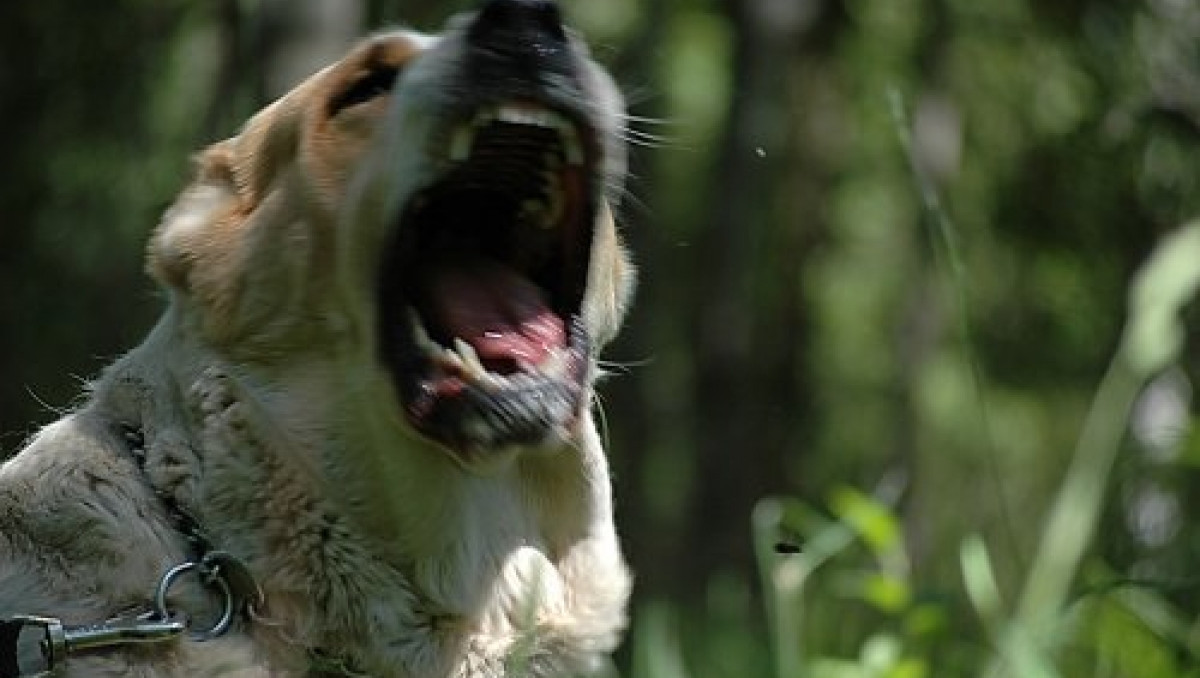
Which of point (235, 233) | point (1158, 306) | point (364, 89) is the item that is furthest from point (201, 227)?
point (1158, 306)

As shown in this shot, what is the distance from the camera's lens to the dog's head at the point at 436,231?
4566 millimetres

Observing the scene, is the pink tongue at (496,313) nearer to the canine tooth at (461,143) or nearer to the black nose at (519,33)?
the canine tooth at (461,143)

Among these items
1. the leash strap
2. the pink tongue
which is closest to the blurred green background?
the pink tongue

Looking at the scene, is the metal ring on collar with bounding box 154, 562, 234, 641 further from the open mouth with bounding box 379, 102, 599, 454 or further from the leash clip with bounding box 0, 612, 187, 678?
the open mouth with bounding box 379, 102, 599, 454

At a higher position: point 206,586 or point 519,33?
point 519,33

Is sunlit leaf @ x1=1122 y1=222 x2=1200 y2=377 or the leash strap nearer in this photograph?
sunlit leaf @ x1=1122 y1=222 x2=1200 y2=377

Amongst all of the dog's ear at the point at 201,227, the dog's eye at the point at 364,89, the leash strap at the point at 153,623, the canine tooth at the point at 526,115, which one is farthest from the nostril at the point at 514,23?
the leash strap at the point at 153,623

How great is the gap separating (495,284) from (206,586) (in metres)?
0.83

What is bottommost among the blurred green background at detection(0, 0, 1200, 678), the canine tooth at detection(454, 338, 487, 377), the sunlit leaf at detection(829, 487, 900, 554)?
the blurred green background at detection(0, 0, 1200, 678)

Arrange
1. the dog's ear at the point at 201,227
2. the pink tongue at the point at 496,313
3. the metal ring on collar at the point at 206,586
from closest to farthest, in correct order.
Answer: the metal ring on collar at the point at 206,586
the pink tongue at the point at 496,313
the dog's ear at the point at 201,227

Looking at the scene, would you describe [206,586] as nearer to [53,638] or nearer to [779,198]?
[53,638]

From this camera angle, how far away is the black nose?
4.56m

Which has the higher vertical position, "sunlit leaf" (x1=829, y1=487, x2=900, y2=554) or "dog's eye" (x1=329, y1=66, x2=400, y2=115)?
"dog's eye" (x1=329, y1=66, x2=400, y2=115)

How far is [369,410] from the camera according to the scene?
15.6 feet
